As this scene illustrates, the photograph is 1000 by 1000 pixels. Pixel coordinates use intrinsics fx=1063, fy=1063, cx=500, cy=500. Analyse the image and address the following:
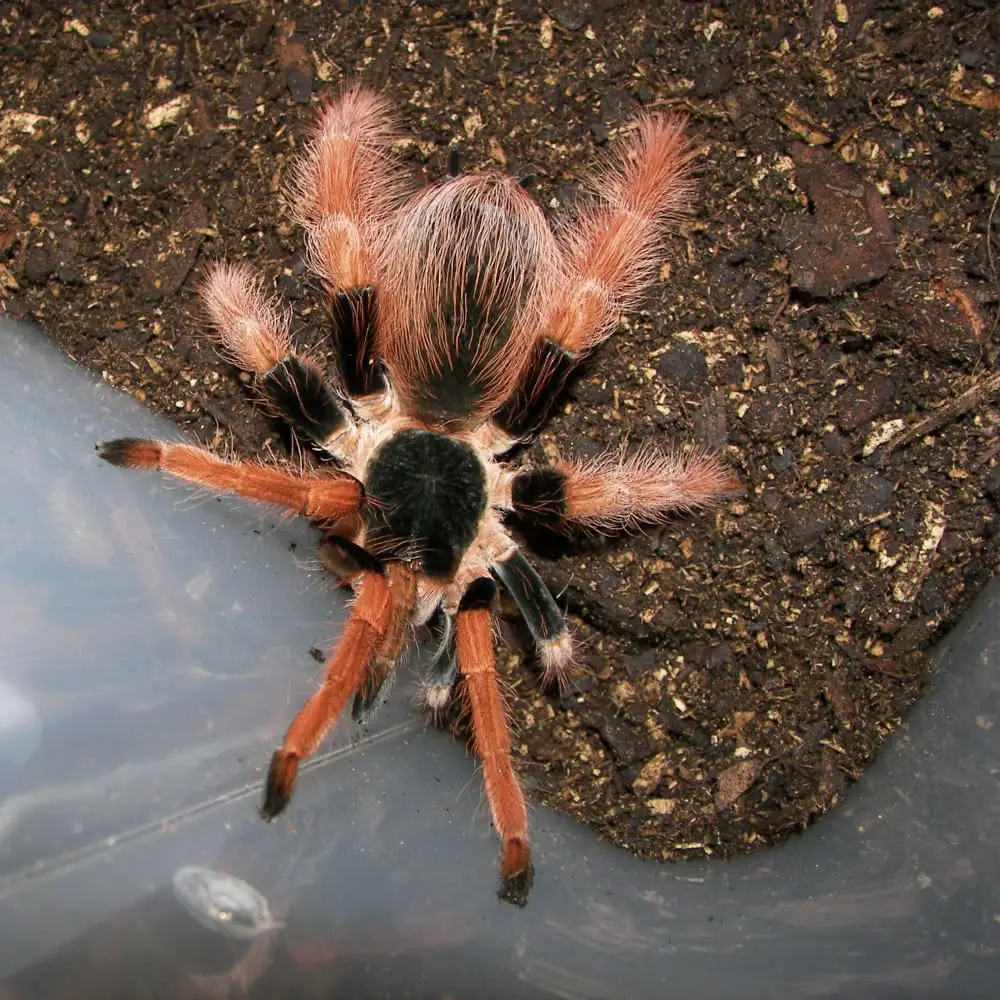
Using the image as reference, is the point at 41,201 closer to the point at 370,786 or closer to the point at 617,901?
the point at 370,786

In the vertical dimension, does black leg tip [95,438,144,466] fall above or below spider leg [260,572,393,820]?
above

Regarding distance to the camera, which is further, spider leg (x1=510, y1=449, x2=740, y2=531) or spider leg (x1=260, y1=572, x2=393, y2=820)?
spider leg (x1=510, y1=449, x2=740, y2=531)

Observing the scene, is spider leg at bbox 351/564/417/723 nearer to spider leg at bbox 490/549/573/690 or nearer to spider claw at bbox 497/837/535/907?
spider leg at bbox 490/549/573/690

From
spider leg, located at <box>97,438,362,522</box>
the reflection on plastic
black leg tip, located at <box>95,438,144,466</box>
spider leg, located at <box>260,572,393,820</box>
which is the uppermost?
spider leg, located at <box>97,438,362,522</box>

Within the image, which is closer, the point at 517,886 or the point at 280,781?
the point at 280,781

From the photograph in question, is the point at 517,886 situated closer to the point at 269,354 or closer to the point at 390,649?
the point at 390,649

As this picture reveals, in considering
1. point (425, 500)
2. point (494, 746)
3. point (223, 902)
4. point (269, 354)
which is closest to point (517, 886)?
point (494, 746)

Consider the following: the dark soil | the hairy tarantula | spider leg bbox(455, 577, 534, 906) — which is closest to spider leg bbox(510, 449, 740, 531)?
the hairy tarantula
